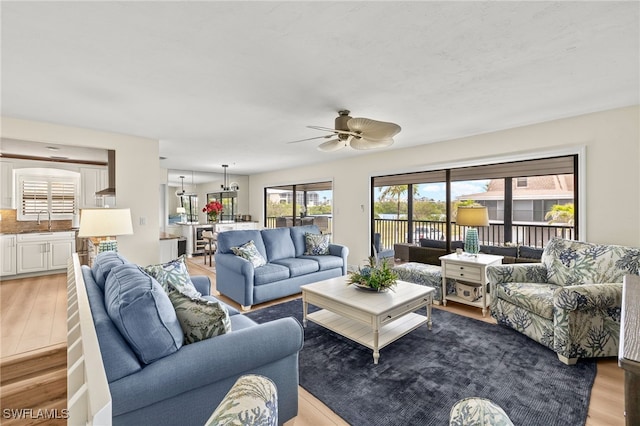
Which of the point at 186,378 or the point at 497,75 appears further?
the point at 497,75

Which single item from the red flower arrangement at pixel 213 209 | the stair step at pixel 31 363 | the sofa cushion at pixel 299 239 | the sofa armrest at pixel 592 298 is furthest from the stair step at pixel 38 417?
the red flower arrangement at pixel 213 209

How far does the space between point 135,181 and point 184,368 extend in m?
3.72

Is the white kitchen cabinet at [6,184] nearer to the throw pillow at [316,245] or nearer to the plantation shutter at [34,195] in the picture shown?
the plantation shutter at [34,195]

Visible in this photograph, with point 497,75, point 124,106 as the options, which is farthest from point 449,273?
point 124,106

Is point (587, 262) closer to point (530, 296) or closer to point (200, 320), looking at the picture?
point (530, 296)

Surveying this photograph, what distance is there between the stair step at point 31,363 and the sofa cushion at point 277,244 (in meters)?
2.67

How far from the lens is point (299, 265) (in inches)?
165

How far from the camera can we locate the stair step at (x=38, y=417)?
1508 mm

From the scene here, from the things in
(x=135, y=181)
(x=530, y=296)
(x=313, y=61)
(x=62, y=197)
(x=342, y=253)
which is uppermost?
(x=313, y=61)

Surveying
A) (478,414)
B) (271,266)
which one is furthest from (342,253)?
(478,414)

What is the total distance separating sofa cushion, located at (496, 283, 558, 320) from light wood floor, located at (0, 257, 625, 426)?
0.48 m

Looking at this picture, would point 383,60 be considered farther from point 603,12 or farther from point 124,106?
point 124,106

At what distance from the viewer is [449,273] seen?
372cm

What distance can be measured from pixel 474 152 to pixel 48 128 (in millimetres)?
5601
